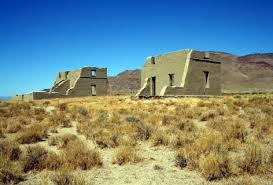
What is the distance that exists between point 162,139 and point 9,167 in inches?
146

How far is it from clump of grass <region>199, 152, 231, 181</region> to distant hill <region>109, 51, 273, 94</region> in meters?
76.5

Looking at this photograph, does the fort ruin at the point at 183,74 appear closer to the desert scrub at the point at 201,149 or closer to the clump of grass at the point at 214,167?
the desert scrub at the point at 201,149

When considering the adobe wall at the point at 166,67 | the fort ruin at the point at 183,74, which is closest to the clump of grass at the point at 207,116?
the fort ruin at the point at 183,74

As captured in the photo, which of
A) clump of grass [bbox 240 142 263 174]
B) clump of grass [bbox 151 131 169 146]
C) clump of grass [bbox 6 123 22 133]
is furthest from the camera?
clump of grass [bbox 6 123 22 133]

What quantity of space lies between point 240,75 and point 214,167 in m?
106

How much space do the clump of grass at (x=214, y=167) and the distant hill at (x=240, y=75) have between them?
7649 centimetres

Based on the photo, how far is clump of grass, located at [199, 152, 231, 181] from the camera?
5086 millimetres

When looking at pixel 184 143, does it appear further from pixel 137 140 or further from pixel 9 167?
pixel 9 167

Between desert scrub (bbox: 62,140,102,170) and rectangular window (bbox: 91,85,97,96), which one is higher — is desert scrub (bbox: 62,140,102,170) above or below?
below

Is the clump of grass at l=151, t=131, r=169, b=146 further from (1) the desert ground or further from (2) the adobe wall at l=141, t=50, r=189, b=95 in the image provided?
(2) the adobe wall at l=141, t=50, r=189, b=95

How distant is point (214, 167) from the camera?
5191 mm

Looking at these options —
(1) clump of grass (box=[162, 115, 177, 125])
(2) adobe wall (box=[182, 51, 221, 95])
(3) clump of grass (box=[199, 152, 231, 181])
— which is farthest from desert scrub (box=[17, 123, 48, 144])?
(2) adobe wall (box=[182, 51, 221, 95])

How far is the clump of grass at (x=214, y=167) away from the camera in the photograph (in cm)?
509

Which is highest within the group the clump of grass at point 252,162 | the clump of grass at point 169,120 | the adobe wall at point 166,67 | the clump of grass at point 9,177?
the adobe wall at point 166,67
